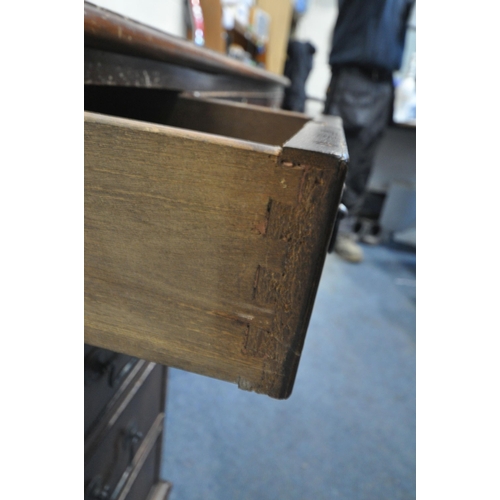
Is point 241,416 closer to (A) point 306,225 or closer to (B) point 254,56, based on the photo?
(A) point 306,225

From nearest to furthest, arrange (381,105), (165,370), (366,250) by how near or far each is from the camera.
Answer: (165,370)
(381,105)
(366,250)

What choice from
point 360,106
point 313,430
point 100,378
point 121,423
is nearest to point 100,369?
point 100,378

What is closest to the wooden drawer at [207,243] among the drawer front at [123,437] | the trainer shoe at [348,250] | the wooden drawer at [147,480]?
the drawer front at [123,437]

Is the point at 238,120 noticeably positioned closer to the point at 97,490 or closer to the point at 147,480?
the point at 97,490

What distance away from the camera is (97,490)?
485 millimetres

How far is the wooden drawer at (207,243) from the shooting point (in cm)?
23

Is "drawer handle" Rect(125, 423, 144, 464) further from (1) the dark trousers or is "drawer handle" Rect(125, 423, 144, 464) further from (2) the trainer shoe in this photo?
(2) the trainer shoe

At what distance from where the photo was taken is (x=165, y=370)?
74 centimetres

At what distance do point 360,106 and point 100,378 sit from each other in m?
1.84

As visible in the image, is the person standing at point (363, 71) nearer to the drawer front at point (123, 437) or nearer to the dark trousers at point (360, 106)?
the dark trousers at point (360, 106)

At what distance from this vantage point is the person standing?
165 cm

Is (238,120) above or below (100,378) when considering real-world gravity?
above

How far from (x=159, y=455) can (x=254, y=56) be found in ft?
8.74

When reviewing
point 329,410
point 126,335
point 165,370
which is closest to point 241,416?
point 329,410
